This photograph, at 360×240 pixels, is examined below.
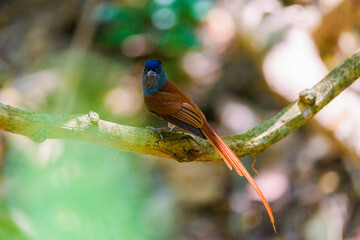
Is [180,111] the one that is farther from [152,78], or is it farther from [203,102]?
[203,102]

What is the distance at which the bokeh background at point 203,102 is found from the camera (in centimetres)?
405

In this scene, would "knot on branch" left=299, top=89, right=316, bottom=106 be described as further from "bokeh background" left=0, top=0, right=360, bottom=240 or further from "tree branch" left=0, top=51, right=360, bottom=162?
"bokeh background" left=0, top=0, right=360, bottom=240

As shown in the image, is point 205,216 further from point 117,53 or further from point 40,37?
point 40,37

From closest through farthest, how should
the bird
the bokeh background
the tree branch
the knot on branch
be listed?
1. the tree branch
2. the bird
3. the knot on branch
4. the bokeh background

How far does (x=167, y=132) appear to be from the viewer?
2168 millimetres

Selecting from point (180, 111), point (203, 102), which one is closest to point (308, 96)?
point (180, 111)

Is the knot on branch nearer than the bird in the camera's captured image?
No

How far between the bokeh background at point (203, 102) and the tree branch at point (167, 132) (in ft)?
3.85

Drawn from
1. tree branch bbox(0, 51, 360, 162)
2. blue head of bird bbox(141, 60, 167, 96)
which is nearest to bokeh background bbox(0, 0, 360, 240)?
blue head of bird bbox(141, 60, 167, 96)

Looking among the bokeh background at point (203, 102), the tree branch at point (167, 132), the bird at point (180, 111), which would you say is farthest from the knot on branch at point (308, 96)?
the bokeh background at point (203, 102)

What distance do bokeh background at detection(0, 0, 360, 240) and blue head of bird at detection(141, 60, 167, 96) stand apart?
867mm

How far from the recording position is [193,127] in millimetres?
2281

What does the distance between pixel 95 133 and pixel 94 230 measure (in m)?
0.47

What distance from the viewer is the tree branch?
1.74 metres
